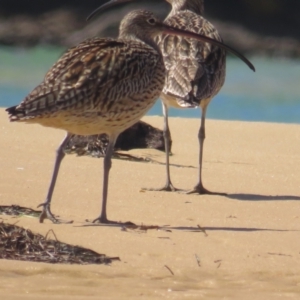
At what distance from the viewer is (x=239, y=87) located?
2288 centimetres

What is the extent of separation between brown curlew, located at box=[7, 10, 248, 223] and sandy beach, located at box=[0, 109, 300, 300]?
20.0 inches

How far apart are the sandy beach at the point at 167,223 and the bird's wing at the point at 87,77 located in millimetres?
788

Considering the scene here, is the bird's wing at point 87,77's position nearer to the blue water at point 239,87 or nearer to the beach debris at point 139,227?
the beach debris at point 139,227

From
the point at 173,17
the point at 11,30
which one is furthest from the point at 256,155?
the point at 11,30

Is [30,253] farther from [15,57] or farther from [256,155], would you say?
[15,57]

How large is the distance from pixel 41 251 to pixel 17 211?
1120mm

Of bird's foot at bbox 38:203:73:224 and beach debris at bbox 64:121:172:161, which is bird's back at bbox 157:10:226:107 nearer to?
beach debris at bbox 64:121:172:161

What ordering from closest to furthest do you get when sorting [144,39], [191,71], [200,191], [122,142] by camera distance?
1. [144,39]
2. [200,191]
3. [191,71]
4. [122,142]

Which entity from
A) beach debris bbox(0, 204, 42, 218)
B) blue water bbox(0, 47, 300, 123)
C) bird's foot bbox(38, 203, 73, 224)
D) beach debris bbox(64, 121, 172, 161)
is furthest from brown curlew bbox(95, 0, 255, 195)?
blue water bbox(0, 47, 300, 123)

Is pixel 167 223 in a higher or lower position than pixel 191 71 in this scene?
lower

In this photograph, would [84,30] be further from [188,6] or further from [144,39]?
[144,39]

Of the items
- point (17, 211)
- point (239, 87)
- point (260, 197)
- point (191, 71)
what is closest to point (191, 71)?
point (191, 71)

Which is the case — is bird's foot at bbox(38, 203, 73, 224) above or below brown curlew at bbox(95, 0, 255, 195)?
below

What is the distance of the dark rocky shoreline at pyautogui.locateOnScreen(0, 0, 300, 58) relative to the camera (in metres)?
20.2
